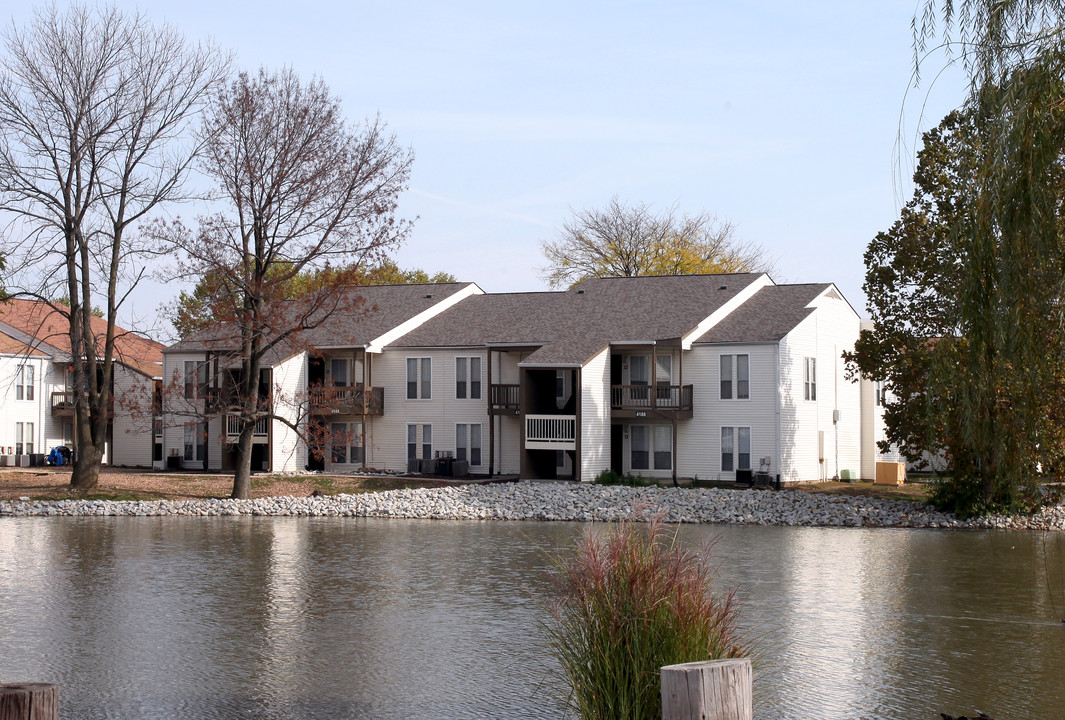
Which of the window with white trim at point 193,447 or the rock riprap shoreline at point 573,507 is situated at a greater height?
the window with white trim at point 193,447

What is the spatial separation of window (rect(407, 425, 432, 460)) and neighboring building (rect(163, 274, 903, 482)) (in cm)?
8

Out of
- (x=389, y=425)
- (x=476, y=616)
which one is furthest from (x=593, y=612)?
(x=389, y=425)

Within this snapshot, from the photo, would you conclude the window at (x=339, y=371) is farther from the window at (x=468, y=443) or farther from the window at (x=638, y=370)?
the window at (x=638, y=370)

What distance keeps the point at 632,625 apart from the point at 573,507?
2455cm

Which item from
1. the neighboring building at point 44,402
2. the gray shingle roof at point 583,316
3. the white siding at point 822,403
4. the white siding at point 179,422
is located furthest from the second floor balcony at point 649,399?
the neighboring building at point 44,402

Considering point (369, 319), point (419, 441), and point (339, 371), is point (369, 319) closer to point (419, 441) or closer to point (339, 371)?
point (339, 371)

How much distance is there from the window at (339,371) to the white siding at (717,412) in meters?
13.9

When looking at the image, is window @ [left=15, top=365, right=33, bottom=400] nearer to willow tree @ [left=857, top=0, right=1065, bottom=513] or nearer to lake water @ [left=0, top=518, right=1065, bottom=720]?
lake water @ [left=0, top=518, right=1065, bottom=720]

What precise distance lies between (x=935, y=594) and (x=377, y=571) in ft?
30.9

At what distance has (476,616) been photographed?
627 inches

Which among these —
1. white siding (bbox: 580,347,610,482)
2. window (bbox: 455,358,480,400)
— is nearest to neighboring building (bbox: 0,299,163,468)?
window (bbox: 455,358,480,400)

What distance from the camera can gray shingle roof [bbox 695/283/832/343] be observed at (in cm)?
4028

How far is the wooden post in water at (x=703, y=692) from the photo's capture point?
6.59 m

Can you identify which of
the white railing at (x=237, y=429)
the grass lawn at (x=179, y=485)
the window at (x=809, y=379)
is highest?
the window at (x=809, y=379)
